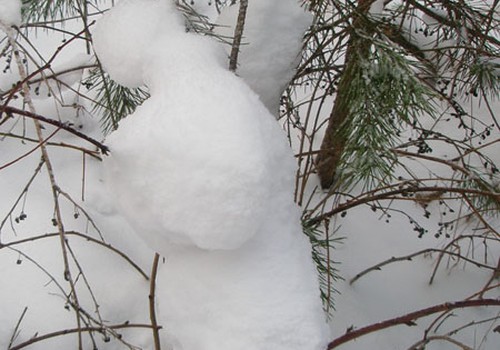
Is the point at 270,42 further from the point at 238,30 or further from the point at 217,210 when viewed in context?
the point at 217,210

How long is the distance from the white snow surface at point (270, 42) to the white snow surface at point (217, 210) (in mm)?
228

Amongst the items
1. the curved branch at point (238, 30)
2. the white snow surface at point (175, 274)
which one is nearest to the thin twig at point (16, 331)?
the white snow surface at point (175, 274)

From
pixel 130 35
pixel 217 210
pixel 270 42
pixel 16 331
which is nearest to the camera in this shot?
pixel 217 210

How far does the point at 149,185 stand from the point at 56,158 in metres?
0.96

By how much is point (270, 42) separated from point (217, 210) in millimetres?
455

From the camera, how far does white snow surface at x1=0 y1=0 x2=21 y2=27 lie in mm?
768

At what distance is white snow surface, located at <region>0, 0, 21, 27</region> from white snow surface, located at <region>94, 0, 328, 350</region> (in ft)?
0.98

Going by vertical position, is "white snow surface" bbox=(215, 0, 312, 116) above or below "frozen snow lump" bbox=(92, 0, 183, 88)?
above

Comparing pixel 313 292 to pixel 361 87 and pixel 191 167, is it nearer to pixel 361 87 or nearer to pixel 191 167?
pixel 191 167

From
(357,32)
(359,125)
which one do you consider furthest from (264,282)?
(357,32)

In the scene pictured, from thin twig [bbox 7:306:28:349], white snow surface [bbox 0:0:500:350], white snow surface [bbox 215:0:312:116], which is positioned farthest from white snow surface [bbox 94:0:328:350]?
thin twig [bbox 7:306:28:349]

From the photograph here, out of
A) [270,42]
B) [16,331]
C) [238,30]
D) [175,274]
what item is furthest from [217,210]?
[16,331]

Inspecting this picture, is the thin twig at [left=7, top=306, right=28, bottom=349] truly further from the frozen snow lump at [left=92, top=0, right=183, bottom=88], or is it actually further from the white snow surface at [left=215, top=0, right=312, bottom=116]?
the white snow surface at [left=215, top=0, right=312, bottom=116]

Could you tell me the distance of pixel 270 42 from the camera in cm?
90
